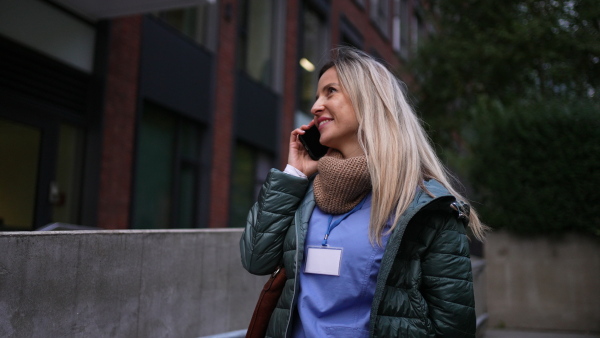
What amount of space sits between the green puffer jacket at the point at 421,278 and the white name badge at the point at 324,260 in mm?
43

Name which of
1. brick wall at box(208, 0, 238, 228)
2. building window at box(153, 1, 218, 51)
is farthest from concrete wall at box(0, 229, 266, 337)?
building window at box(153, 1, 218, 51)

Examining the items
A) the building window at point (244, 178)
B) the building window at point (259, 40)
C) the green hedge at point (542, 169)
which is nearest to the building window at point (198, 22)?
the building window at point (259, 40)

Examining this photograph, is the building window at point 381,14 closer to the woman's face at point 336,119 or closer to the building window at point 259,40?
the building window at point 259,40

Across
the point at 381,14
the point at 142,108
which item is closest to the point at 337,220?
the point at 142,108

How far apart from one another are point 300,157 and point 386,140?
495mm

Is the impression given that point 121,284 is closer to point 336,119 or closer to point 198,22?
point 336,119

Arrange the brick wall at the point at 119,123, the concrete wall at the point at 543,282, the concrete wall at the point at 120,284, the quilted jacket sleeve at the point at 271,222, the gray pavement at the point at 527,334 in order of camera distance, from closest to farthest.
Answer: the quilted jacket sleeve at the point at 271,222
the concrete wall at the point at 120,284
the gray pavement at the point at 527,334
the concrete wall at the point at 543,282
the brick wall at the point at 119,123

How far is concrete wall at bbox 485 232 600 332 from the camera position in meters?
6.83

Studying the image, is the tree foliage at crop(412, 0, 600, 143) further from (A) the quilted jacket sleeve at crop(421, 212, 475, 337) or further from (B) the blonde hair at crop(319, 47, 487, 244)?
(A) the quilted jacket sleeve at crop(421, 212, 475, 337)

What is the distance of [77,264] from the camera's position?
2904 mm

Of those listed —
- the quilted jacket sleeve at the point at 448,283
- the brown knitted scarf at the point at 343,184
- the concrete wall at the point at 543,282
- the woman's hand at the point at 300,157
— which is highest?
the woman's hand at the point at 300,157

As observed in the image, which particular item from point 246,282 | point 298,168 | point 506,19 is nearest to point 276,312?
point 298,168

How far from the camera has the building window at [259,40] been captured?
1297cm

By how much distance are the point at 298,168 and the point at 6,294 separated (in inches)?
55.4
